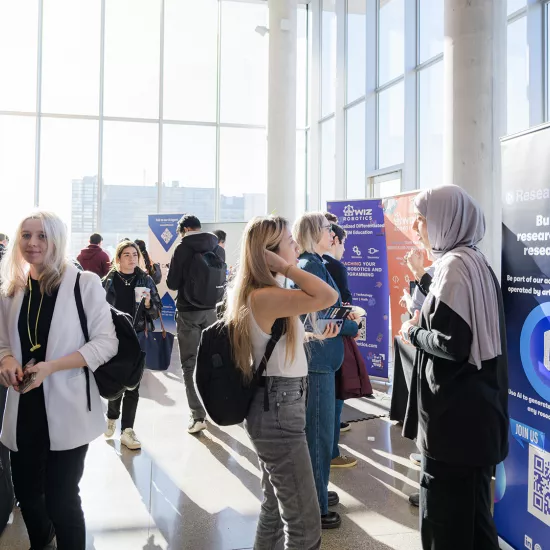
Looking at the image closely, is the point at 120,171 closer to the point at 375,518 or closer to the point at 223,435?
the point at 223,435

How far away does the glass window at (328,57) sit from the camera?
1064 cm

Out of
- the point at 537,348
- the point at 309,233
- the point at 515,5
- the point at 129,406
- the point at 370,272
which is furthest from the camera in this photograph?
the point at 515,5

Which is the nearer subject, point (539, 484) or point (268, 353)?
point (268, 353)

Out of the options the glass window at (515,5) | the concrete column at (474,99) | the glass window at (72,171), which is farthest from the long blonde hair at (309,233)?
the glass window at (72,171)

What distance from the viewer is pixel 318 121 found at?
11484mm

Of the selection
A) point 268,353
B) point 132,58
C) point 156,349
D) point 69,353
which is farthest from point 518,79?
point 132,58

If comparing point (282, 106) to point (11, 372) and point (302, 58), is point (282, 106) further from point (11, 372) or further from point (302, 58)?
point (11, 372)

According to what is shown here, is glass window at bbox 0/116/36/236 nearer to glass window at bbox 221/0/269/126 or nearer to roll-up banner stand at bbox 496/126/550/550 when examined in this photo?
glass window at bbox 221/0/269/126

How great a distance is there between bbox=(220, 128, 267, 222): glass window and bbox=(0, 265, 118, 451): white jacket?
9401 mm

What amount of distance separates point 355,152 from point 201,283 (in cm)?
612

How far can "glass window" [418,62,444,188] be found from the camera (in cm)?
701

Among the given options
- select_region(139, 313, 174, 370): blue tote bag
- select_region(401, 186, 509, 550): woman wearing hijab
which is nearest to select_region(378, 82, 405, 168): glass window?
select_region(139, 313, 174, 370): blue tote bag

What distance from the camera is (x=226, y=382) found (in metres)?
1.82

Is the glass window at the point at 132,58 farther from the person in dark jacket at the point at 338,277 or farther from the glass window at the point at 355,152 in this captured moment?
the person in dark jacket at the point at 338,277
